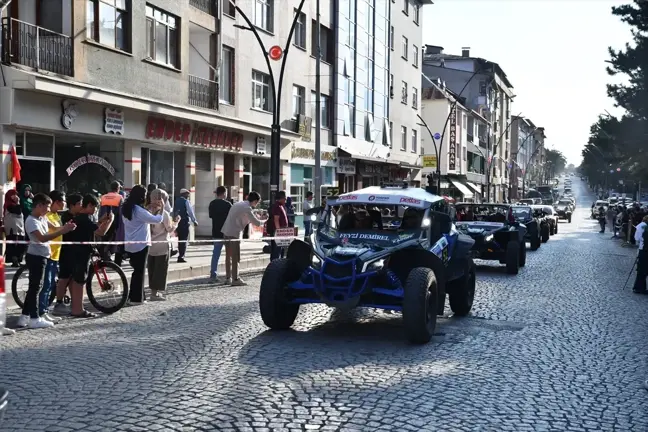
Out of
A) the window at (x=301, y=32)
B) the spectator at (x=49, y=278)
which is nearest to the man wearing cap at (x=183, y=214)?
the spectator at (x=49, y=278)

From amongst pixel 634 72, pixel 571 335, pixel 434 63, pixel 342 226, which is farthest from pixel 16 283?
pixel 434 63

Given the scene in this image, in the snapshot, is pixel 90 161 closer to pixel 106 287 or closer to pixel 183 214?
pixel 183 214

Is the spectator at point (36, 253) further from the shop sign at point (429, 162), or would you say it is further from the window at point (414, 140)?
the shop sign at point (429, 162)

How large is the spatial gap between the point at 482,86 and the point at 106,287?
8050cm

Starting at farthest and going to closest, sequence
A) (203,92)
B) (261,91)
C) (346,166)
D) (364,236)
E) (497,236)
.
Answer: (346,166)
(261,91)
(203,92)
(497,236)
(364,236)

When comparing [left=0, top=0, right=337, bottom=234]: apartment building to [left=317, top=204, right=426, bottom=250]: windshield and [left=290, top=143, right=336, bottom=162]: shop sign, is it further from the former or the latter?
[left=317, top=204, right=426, bottom=250]: windshield

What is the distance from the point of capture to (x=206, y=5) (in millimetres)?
25062

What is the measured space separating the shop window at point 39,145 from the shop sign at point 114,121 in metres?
1.65

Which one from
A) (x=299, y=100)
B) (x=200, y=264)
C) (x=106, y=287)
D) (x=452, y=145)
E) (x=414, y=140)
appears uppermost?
(x=299, y=100)

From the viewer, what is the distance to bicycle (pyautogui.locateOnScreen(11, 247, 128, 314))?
10672 mm

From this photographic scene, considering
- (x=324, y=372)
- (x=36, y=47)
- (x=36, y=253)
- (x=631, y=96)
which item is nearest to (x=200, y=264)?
(x=36, y=47)

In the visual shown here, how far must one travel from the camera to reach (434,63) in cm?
8462

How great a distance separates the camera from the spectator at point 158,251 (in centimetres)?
1234

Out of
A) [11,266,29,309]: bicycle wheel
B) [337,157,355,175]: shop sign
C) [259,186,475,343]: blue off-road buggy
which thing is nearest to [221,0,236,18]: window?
[337,157,355,175]: shop sign
